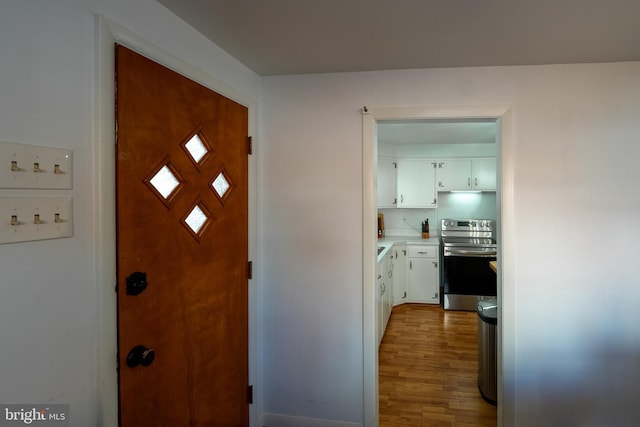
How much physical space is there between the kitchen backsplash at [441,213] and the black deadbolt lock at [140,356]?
14.7ft

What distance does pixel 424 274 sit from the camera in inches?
192

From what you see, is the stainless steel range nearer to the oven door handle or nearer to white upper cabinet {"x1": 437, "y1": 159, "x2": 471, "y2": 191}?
the oven door handle

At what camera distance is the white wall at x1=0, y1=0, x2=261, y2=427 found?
0.88 metres

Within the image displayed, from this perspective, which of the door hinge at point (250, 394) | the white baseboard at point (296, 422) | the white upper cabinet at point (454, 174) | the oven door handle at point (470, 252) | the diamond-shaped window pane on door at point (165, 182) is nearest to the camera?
the diamond-shaped window pane on door at point (165, 182)

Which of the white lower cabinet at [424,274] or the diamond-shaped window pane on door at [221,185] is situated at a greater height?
the diamond-shaped window pane on door at [221,185]

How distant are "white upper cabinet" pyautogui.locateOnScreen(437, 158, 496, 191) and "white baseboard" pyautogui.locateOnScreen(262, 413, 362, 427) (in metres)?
3.68

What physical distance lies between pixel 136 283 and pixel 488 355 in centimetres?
249

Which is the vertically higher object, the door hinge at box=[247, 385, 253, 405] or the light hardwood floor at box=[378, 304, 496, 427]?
the door hinge at box=[247, 385, 253, 405]

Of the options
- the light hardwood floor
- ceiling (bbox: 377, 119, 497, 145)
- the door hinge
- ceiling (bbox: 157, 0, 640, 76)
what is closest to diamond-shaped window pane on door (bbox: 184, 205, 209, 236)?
ceiling (bbox: 157, 0, 640, 76)

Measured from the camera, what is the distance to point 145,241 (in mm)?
1281

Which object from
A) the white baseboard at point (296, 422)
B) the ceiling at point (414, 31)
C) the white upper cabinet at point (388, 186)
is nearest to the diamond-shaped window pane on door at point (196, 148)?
the ceiling at point (414, 31)

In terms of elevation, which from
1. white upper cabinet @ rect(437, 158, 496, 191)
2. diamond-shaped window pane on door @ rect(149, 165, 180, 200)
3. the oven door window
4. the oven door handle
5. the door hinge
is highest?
white upper cabinet @ rect(437, 158, 496, 191)

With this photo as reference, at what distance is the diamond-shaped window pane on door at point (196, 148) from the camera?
154 centimetres

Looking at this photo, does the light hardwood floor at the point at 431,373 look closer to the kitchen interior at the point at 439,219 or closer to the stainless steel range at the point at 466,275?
the stainless steel range at the point at 466,275
